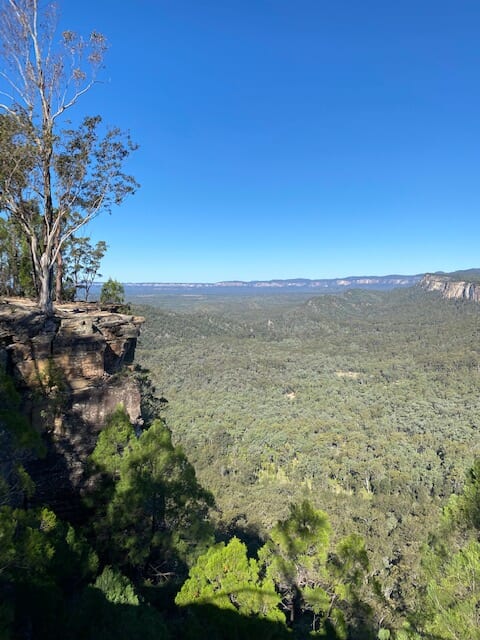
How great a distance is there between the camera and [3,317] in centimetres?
1301

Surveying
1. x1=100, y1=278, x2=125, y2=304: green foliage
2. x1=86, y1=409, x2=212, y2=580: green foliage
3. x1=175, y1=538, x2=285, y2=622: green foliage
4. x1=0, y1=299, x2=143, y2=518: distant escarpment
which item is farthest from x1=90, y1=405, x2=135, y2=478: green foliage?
x1=100, y1=278, x2=125, y2=304: green foliage

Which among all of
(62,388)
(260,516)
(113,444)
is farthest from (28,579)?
(260,516)

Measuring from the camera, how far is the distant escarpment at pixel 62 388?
1243 cm

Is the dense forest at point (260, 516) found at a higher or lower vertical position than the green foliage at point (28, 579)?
lower

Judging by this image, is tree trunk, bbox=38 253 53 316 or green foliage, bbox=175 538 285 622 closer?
green foliage, bbox=175 538 285 622

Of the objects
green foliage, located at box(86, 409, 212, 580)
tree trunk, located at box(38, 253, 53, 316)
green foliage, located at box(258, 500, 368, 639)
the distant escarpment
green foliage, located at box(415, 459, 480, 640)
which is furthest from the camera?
tree trunk, located at box(38, 253, 53, 316)

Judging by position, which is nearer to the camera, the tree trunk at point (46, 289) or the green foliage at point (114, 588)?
the green foliage at point (114, 588)

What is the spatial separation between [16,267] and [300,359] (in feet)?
365

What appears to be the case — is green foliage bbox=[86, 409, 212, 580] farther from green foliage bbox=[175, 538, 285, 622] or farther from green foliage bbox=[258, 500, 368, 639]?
green foliage bbox=[258, 500, 368, 639]

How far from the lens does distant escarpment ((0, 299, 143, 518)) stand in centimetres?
1243

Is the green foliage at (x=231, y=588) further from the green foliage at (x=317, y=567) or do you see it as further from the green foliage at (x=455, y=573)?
the green foliage at (x=455, y=573)

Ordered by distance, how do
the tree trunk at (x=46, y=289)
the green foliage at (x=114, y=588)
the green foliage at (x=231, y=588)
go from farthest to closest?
the tree trunk at (x=46, y=289), the green foliage at (x=231, y=588), the green foliage at (x=114, y=588)

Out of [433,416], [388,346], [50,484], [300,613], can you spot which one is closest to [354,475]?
[433,416]

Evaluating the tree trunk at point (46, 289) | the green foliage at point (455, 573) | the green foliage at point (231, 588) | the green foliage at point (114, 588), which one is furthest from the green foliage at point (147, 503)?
the green foliage at point (455, 573)
